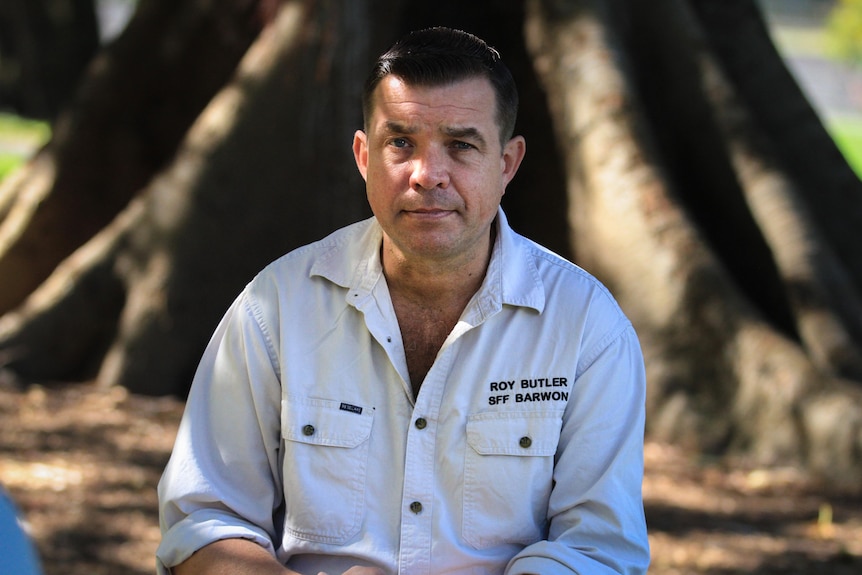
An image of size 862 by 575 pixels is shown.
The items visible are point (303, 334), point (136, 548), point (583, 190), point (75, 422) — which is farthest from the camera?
point (583, 190)

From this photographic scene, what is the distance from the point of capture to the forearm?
8.41ft

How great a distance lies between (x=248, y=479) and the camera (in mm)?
2732

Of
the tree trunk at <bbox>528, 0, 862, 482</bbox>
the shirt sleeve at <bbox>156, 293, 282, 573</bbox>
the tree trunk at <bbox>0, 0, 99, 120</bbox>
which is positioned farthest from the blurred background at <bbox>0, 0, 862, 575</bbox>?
the tree trunk at <bbox>0, 0, 99, 120</bbox>

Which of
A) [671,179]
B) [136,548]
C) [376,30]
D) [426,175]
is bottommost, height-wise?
[136,548]

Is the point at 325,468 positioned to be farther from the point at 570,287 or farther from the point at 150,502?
the point at 150,502

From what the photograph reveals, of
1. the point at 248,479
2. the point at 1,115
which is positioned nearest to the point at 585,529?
the point at 248,479

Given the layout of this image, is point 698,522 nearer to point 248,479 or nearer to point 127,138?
point 248,479

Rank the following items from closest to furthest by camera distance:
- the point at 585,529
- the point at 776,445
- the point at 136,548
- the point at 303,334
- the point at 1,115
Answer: the point at 585,529
the point at 303,334
the point at 136,548
the point at 776,445
the point at 1,115

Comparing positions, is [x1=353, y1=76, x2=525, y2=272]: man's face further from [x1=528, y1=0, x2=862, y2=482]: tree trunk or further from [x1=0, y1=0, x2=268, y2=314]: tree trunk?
[x1=0, y1=0, x2=268, y2=314]: tree trunk

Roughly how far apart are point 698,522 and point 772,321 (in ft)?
4.51

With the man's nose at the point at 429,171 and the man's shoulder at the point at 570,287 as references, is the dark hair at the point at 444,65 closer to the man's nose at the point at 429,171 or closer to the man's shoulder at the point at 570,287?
the man's nose at the point at 429,171

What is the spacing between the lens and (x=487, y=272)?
9.36ft

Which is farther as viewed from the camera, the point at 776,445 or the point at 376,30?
the point at 376,30

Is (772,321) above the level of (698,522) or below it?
above
